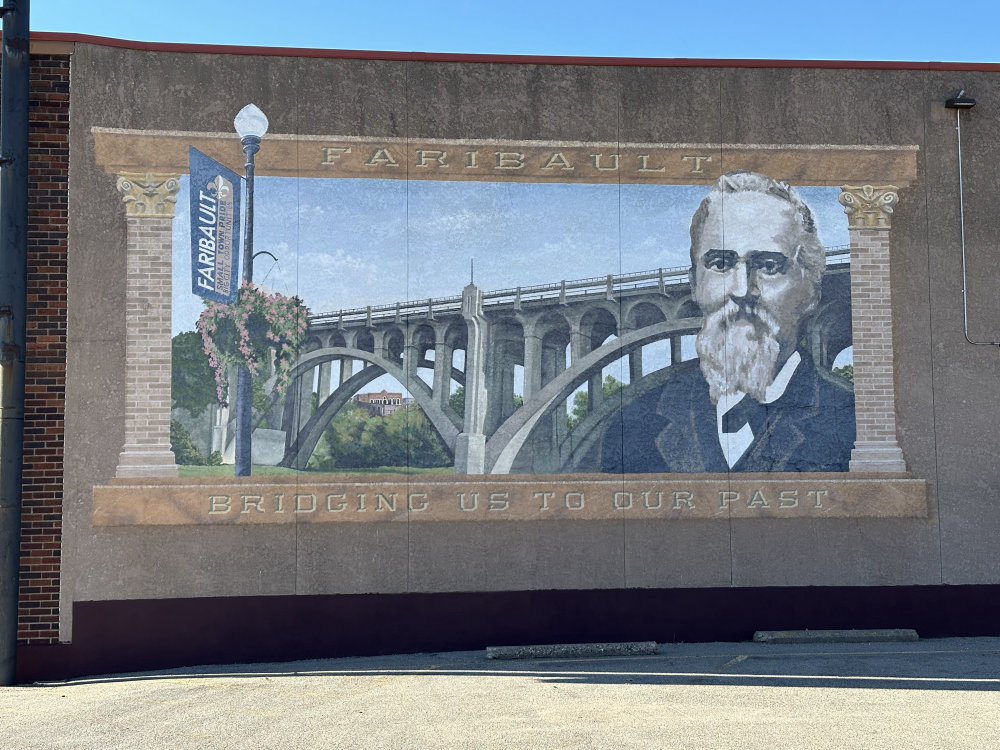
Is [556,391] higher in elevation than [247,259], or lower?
lower

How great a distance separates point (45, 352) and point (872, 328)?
8.25 meters

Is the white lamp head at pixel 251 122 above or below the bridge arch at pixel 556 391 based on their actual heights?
above

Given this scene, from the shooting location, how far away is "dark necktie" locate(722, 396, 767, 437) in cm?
1085

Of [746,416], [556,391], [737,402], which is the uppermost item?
[556,391]

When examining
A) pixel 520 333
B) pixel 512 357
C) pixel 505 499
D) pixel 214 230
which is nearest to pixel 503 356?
pixel 512 357

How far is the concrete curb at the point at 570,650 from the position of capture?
32.7 feet

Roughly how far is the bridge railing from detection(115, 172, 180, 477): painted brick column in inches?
59.5

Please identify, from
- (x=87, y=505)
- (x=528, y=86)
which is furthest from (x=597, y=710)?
(x=528, y=86)

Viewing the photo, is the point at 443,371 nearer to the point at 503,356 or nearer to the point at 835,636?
the point at 503,356

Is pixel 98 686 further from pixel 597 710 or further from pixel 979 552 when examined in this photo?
pixel 979 552

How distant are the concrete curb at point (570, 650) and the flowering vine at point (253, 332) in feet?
11.0

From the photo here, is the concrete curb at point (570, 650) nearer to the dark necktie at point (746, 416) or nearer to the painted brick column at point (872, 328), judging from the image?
the dark necktie at point (746, 416)

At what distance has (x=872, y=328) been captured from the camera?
10.9 metres

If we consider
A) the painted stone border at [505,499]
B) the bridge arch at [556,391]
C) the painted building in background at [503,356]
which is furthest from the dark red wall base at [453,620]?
the bridge arch at [556,391]
